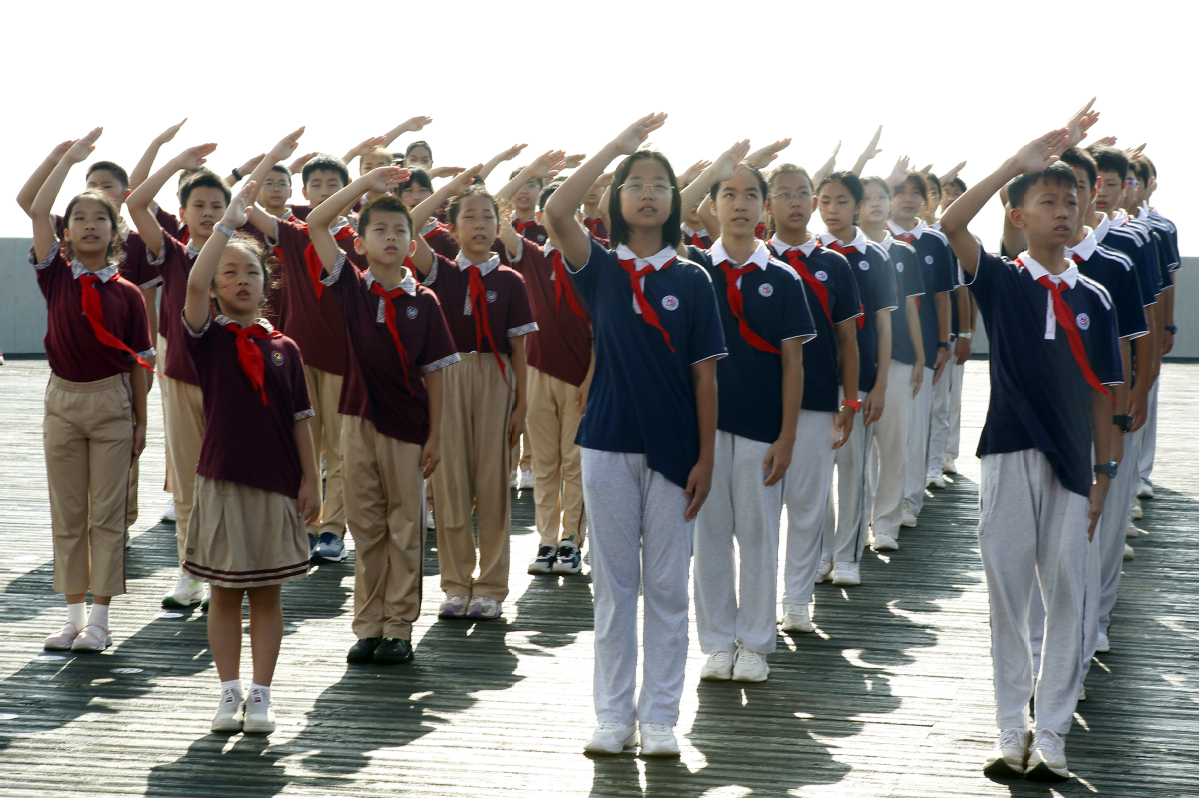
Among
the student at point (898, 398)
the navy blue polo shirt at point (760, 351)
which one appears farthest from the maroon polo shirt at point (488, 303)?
the student at point (898, 398)

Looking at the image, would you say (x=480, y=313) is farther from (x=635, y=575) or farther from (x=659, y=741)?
(x=659, y=741)

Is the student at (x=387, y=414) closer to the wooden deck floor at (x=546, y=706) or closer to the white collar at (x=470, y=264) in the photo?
the wooden deck floor at (x=546, y=706)

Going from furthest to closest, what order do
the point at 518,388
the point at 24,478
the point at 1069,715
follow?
the point at 24,478, the point at 518,388, the point at 1069,715

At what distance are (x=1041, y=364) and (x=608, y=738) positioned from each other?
179cm

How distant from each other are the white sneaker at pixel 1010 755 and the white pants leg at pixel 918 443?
3501 mm

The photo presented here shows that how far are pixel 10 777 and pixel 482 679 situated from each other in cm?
167

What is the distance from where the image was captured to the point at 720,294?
15.0 ft

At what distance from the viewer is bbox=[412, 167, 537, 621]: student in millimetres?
5480

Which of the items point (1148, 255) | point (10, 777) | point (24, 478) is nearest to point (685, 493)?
point (10, 777)

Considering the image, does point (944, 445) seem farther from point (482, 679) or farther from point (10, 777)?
point (10, 777)

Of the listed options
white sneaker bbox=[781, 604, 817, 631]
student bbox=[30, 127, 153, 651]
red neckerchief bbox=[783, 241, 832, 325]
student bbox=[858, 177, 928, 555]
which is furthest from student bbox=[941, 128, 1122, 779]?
student bbox=[30, 127, 153, 651]

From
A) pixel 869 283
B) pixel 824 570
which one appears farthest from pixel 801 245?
pixel 824 570

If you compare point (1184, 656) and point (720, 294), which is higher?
point (720, 294)

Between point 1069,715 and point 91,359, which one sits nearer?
point 1069,715
